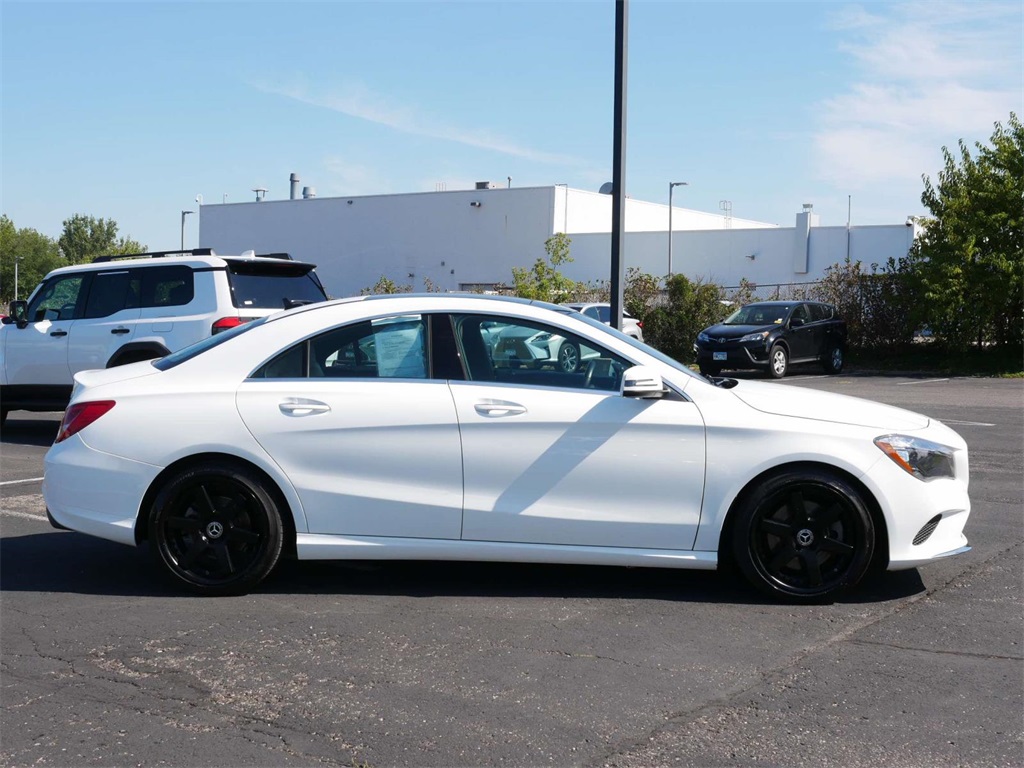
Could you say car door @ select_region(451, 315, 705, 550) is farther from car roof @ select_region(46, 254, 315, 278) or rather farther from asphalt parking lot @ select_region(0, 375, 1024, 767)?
car roof @ select_region(46, 254, 315, 278)

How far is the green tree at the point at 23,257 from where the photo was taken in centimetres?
10925

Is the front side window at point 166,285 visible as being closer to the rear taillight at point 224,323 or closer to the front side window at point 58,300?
the rear taillight at point 224,323

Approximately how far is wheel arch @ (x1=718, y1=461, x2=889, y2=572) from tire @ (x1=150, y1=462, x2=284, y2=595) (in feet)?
7.59

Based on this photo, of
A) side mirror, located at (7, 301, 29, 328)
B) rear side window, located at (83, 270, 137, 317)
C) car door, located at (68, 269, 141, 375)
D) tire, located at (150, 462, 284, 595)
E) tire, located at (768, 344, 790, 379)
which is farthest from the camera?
tire, located at (768, 344, 790, 379)

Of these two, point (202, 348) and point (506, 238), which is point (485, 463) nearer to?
point (202, 348)

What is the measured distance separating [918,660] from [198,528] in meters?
3.55

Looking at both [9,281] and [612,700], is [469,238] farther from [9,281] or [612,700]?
[9,281]

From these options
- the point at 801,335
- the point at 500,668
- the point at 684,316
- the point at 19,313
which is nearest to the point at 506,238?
the point at 684,316

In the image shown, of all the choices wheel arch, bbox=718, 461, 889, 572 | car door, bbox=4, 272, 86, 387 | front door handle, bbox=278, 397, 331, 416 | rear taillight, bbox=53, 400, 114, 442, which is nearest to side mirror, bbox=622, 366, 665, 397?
wheel arch, bbox=718, 461, 889, 572

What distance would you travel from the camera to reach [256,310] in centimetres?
1207

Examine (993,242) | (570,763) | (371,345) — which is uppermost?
(993,242)

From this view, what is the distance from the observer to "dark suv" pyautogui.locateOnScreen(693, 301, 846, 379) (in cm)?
2523

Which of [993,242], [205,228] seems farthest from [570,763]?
[205,228]

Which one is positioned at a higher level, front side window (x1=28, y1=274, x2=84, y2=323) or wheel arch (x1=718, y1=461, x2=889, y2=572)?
front side window (x1=28, y1=274, x2=84, y2=323)
